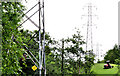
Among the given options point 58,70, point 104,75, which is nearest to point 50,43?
point 58,70

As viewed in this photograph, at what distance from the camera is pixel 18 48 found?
3.11 meters

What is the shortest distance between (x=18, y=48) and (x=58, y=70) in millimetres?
4151

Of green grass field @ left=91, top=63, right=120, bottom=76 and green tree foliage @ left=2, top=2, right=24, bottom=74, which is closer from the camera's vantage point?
green tree foliage @ left=2, top=2, right=24, bottom=74

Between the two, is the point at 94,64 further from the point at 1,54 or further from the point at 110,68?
the point at 1,54

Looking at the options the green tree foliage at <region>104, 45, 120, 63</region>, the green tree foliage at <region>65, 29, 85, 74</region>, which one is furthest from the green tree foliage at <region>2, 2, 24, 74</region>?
the green tree foliage at <region>104, 45, 120, 63</region>

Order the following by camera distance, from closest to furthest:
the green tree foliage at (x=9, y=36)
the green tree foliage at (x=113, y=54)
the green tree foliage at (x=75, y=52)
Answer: the green tree foliage at (x=9, y=36) → the green tree foliage at (x=75, y=52) → the green tree foliage at (x=113, y=54)

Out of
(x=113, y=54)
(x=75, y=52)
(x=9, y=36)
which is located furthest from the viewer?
(x=113, y=54)

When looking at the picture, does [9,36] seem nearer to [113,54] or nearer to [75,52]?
[75,52]

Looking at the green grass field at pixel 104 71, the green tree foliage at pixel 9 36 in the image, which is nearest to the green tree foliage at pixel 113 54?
the green grass field at pixel 104 71

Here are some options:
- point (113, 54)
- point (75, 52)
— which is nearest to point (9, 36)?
point (75, 52)

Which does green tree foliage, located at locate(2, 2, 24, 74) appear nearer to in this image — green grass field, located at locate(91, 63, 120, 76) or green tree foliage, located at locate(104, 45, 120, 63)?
green grass field, located at locate(91, 63, 120, 76)

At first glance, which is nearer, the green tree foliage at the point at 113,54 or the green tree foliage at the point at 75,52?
the green tree foliage at the point at 75,52

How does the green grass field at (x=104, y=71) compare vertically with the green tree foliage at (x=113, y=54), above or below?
below

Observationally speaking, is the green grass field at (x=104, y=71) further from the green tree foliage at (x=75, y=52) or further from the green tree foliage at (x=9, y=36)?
the green tree foliage at (x=9, y=36)
